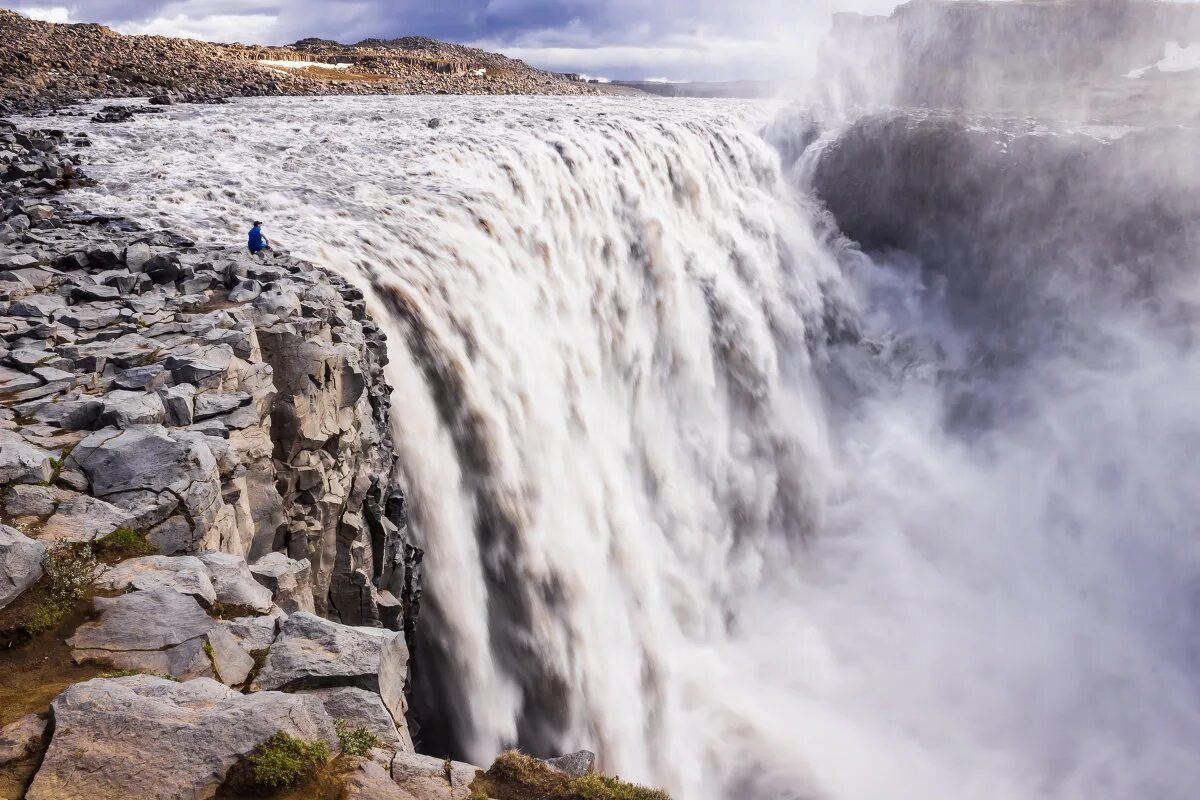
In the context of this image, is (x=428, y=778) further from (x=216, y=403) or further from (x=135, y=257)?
(x=135, y=257)

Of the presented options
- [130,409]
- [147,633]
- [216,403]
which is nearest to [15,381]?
[130,409]

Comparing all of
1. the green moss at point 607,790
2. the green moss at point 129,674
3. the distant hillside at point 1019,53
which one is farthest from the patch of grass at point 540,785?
the distant hillside at point 1019,53

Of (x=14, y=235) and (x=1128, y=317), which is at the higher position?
(x=14, y=235)

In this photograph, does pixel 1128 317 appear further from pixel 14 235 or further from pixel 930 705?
pixel 14 235

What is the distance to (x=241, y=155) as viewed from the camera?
778 inches

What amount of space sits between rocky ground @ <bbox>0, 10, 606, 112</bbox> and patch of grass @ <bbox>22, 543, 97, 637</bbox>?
25.0 m

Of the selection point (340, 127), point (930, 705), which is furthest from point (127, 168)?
point (930, 705)

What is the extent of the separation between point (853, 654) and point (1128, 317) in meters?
19.9

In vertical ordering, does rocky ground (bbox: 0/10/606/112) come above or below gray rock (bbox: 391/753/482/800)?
above

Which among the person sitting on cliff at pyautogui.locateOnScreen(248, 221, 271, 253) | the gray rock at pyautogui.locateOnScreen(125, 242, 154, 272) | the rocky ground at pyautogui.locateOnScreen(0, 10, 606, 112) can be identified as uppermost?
the rocky ground at pyautogui.locateOnScreen(0, 10, 606, 112)

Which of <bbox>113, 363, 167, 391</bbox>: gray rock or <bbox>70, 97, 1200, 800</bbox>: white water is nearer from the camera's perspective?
<bbox>113, 363, 167, 391</bbox>: gray rock

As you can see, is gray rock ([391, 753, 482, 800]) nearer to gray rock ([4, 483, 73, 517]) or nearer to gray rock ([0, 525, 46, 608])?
gray rock ([0, 525, 46, 608])

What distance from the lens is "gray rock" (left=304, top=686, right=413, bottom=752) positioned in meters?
5.16

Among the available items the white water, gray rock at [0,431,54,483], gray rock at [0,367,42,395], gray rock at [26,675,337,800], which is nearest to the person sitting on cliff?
the white water
